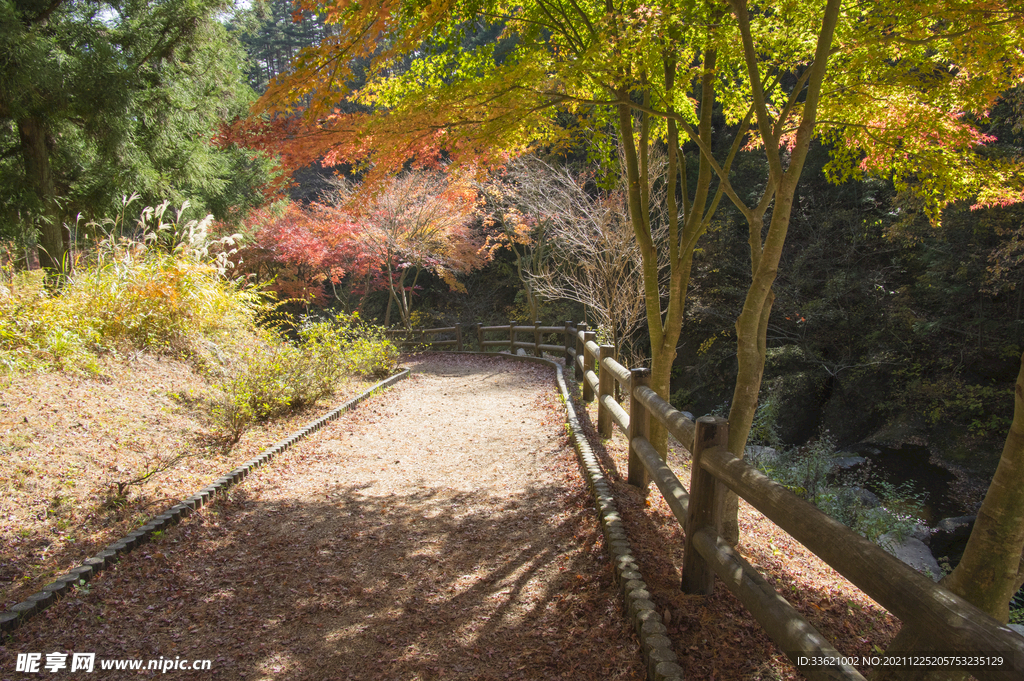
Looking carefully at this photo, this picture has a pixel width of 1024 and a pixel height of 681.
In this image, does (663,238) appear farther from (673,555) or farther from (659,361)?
(673,555)

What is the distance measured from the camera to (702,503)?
242cm

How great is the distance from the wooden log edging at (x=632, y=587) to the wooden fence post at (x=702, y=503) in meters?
0.25

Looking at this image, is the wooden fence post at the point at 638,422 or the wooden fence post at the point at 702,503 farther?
the wooden fence post at the point at 638,422

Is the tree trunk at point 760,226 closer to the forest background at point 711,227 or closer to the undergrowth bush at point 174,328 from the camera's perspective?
the forest background at point 711,227

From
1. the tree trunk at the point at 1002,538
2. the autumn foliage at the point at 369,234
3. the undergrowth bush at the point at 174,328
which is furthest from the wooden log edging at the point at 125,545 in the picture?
the autumn foliage at the point at 369,234

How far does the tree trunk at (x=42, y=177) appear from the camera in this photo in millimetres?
8578

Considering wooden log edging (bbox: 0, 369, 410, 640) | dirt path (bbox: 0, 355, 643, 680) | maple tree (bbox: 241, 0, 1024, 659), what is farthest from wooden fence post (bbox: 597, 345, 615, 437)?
wooden log edging (bbox: 0, 369, 410, 640)

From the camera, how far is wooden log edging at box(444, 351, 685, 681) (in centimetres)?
199

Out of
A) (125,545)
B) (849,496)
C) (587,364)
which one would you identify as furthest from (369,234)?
(849,496)

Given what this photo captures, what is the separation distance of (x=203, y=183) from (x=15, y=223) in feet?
10.8

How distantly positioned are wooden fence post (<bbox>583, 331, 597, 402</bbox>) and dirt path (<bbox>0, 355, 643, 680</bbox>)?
1713 millimetres

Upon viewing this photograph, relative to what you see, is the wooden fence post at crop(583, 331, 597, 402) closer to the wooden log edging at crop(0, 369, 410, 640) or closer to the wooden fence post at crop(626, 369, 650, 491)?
the wooden fence post at crop(626, 369, 650, 491)

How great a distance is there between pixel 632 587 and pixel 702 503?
1.70ft

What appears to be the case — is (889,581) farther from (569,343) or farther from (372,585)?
(569,343)
